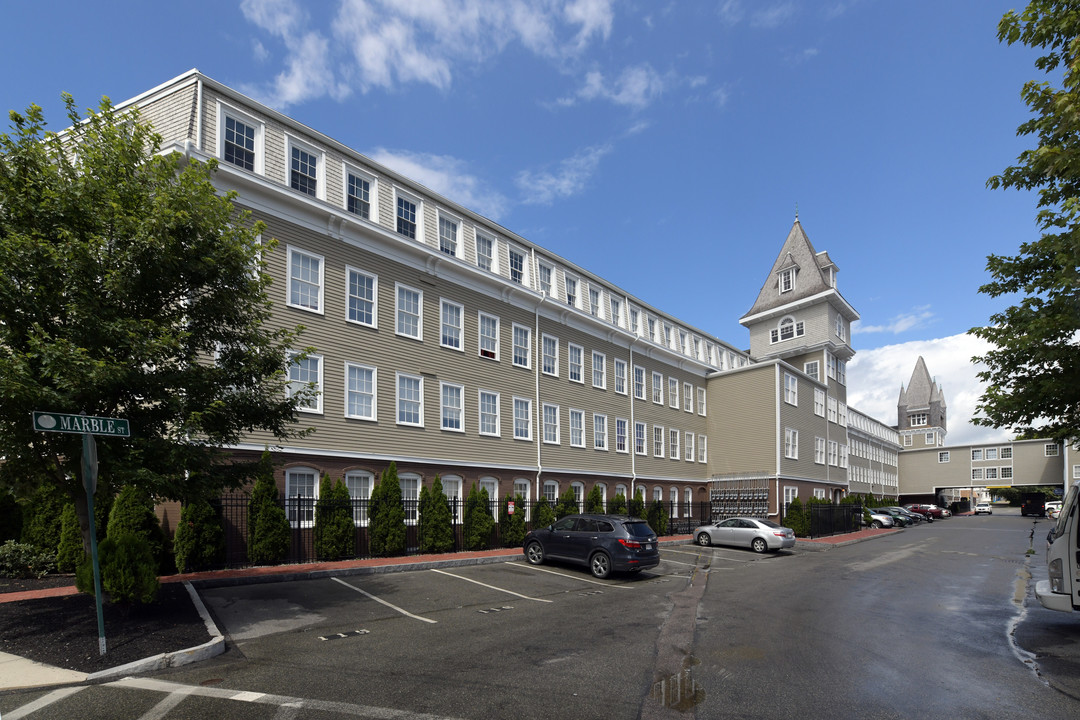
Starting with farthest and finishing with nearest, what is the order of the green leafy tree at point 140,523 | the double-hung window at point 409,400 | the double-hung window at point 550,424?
the double-hung window at point 550,424, the double-hung window at point 409,400, the green leafy tree at point 140,523

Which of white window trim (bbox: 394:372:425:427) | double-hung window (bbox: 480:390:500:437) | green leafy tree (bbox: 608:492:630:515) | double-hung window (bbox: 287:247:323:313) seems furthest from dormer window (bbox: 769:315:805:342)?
double-hung window (bbox: 287:247:323:313)

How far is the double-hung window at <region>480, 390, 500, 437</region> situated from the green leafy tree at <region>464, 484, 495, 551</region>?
313 centimetres

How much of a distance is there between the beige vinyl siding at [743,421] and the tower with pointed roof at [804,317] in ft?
28.4

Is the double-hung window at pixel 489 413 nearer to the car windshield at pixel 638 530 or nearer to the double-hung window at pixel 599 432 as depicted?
the double-hung window at pixel 599 432

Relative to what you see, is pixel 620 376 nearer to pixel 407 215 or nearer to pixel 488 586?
pixel 407 215

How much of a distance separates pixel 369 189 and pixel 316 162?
6.81 ft

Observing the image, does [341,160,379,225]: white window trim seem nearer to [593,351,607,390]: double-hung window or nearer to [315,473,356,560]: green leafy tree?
[315,473,356,560]: green leafy tree

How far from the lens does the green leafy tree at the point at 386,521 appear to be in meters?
19.9

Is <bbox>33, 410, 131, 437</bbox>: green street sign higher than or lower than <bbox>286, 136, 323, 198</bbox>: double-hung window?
lower

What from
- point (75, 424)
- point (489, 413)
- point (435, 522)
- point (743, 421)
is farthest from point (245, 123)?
point (743, 421)

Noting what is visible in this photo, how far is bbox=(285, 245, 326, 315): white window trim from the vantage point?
19750 mm

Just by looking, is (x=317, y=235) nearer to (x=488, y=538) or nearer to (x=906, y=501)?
(x=488, y=538)

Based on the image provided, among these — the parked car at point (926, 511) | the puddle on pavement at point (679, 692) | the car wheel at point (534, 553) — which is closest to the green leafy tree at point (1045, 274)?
the puddle on pavement at point (679, 692)

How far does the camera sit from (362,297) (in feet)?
72.0
